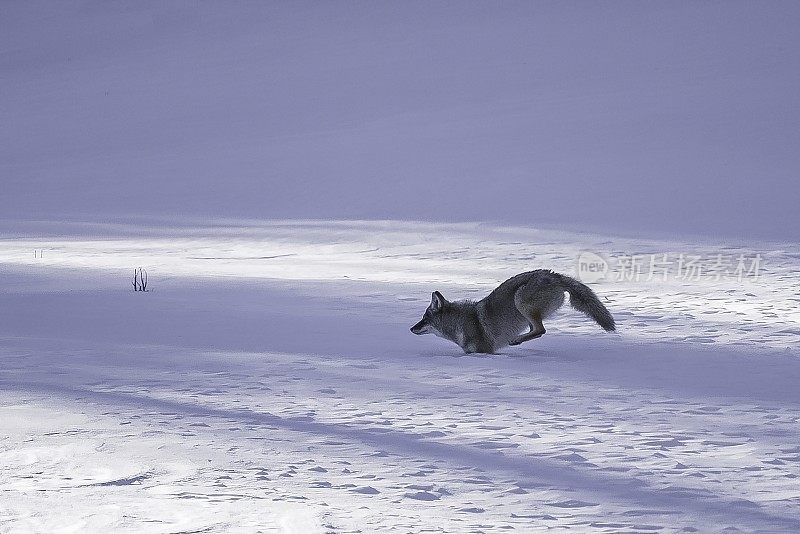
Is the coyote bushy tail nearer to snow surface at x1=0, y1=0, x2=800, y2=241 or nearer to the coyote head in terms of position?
the coyote head

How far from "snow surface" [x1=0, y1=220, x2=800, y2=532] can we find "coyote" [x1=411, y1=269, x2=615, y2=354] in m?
0.15

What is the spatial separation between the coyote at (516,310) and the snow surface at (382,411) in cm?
15

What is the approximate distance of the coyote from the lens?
7531 mm

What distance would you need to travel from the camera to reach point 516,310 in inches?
300

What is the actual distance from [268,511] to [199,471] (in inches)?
26.1

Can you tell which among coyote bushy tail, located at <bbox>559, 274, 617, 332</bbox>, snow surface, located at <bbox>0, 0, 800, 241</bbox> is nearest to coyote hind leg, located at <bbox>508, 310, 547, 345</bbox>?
coyote bushy tail, located at <bbox>559, 274, 617, 332</bbox>

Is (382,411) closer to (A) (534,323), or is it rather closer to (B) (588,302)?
(A) (534,323)

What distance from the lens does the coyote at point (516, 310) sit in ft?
24.7

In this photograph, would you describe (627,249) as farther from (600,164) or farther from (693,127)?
(693,127)

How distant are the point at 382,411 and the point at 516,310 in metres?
1.95

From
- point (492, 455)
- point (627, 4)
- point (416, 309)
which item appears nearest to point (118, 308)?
point (416, 309)

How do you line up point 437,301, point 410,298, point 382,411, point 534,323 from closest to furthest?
Answer: point 382,411, point 534,323, point 437,301, point 410,298

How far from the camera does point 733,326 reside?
27.0ft

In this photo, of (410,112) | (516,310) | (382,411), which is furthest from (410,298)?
(410,112)
